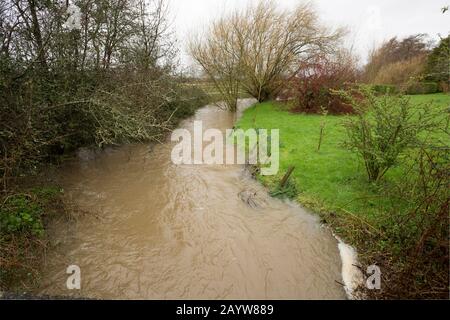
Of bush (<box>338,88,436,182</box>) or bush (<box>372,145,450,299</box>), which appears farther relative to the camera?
bush (<box>338,88,436,182</box>)

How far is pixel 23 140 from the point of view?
5.13 meters

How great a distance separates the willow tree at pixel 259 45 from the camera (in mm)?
17875

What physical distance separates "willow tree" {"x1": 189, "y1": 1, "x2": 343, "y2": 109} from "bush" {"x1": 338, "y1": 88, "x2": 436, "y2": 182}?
13025 millimetres

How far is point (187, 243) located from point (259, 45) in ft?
53.3

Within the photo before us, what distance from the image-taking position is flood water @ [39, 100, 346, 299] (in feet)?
14.0

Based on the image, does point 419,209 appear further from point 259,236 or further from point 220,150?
point 220,150

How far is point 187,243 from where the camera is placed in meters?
5.30

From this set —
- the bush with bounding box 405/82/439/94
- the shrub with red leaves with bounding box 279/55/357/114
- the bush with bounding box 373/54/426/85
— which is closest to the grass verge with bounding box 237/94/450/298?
the shrub with red leaves with bounding box 279/55/357/114

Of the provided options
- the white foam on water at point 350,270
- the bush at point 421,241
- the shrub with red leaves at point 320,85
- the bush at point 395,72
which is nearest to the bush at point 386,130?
the bush at point 421,241

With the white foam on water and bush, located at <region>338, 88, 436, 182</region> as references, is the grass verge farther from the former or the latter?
bush, located at <region>338, 88, 436, 182</region>

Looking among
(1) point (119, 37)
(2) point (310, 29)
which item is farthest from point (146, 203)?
(2) point (310, 29)

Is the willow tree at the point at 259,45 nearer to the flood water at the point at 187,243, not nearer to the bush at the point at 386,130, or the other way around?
the flood water at the point at 187,243

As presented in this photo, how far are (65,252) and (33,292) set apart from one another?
93 cm

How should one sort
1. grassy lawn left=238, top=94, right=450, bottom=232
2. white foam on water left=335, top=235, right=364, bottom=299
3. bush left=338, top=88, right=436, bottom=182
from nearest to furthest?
1. white foam on water left=335, top=235, right=364, bottom=299
2. bush left=338, top=88, right=436, bottom=182
3. grassy lawn left=238, top=94, right=450, bottom=232
